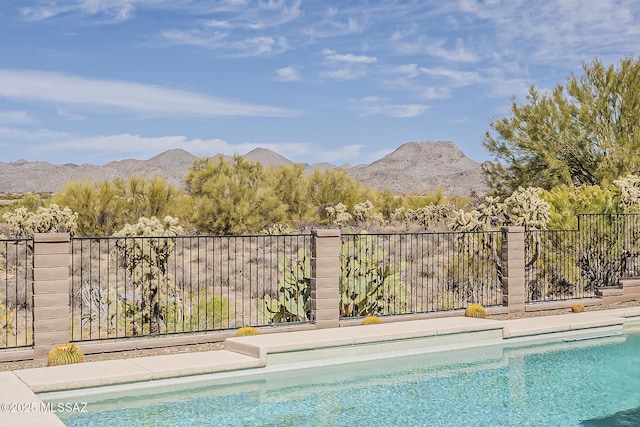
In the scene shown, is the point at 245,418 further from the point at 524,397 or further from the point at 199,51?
the point at 199,51

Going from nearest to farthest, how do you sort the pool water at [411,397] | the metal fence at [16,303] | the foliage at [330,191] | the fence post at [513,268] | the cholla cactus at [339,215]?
the pool water at [411,397] < the metal fence at [16,303] < the fence post at [513,268] < the cholla cactus at [339,215] < the foliage at [330,191]

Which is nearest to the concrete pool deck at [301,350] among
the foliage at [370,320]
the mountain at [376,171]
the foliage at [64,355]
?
the foliage at [370,320]

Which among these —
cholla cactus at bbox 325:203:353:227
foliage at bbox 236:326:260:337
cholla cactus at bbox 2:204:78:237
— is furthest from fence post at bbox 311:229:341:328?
cholla cactus at bbox 325:203:353:227

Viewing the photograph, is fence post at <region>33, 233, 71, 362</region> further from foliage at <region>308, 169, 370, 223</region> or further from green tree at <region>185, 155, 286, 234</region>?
foliage at <region>308, 169, 370, 223</region>

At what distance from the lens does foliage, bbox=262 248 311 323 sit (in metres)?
13.8

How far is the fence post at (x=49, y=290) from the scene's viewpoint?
10742 mm

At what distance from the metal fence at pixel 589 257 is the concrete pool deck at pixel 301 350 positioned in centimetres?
395

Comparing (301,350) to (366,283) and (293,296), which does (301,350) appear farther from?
(366,283)

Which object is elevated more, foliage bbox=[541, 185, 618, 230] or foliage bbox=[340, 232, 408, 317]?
foliage bbox=[541, 185, 618, 230]

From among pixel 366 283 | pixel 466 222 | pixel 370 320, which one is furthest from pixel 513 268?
pixel 370 320

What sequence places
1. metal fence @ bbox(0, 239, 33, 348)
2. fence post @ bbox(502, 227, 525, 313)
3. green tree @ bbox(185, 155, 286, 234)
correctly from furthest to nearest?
green tree @ bbox(185, 155, 286, 234) < fence post @ bbox(502, 227, 525, 313) < metal fence @ bbox(0, 239, 33, 348)

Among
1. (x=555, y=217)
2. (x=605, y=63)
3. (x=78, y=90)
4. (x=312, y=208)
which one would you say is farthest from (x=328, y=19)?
(x=78, y=90)

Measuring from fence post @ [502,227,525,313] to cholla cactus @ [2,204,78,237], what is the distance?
1954 cm

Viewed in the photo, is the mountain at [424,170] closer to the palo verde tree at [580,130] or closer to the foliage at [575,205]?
the palo verde tree at [580,130]
